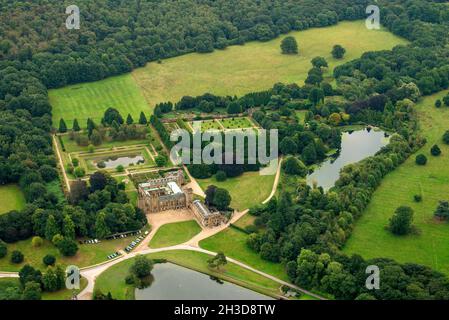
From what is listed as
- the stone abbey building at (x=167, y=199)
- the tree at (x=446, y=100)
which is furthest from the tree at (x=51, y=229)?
the tree at (x=446, y=100)

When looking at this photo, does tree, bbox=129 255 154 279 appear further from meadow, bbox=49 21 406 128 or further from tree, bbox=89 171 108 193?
meadow, bbox=49 21 406 128

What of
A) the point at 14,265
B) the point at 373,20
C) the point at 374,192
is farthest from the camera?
the point at 373,20

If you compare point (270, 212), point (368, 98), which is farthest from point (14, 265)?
point (368, 98)

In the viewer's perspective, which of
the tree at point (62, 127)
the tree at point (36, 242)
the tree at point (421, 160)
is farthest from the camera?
the tree at point (62, 127)

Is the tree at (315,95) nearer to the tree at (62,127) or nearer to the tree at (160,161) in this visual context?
the tree at (160,161)

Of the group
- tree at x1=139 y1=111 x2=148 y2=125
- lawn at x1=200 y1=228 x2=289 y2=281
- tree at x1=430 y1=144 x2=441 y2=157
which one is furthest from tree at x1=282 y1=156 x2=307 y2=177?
tree at x1=139 y1=111 x2=148 y2=125
